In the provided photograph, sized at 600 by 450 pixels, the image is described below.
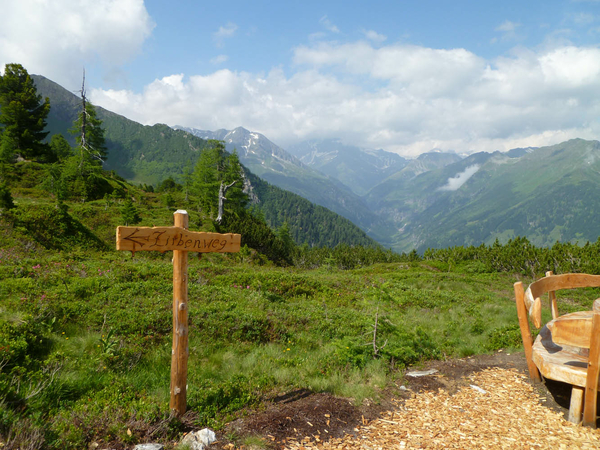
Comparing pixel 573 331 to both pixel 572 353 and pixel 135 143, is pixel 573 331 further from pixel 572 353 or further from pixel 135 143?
pixel 135 143

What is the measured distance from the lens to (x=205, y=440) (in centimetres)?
373

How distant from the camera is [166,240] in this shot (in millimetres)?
4004

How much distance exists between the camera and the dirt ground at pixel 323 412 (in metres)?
3.99

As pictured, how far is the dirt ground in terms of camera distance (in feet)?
13.1

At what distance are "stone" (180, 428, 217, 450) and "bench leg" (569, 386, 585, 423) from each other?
4.54 metres

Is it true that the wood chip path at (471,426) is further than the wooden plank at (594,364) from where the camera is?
Yes

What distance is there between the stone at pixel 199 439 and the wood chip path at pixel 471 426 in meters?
0.95

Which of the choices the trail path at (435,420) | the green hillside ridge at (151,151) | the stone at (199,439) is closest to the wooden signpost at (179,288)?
the stone at (199,439)

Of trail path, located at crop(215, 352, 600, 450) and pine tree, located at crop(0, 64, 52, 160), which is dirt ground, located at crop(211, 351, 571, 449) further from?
pine tree, located at crop(0, 64, 52, 160)

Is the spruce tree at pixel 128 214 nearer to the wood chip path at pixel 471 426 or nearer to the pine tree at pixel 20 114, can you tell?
the pine tree at pixel 20 114

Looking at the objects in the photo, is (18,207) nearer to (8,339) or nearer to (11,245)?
(11,245)

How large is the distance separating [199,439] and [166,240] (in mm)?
2452

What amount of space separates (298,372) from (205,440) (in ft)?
7.68

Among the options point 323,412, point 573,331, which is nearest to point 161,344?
point 323,412
